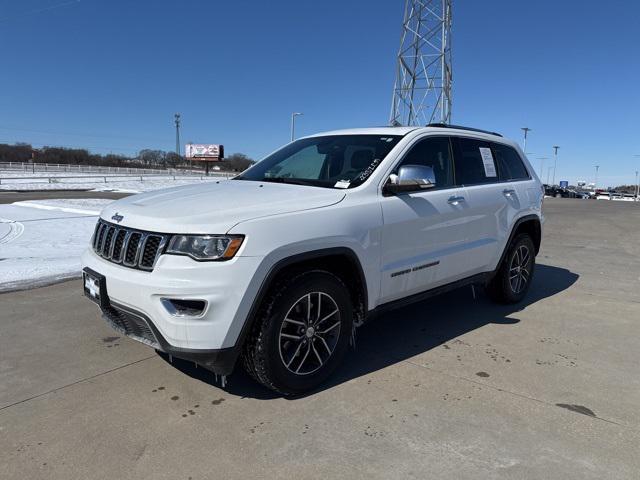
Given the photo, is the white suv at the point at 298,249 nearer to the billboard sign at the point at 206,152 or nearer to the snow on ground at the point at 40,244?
the snow on ground at the point at 40,244

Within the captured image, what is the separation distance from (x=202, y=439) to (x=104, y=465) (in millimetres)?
501

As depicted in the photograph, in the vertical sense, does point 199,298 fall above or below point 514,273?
above

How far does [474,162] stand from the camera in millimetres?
4684

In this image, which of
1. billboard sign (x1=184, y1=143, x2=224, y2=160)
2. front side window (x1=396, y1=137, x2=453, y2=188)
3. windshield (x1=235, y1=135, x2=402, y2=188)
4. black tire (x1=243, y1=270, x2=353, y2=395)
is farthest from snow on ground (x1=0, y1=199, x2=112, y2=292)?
billboard sign (x1=184, y1=143, x2=224, y2=160)

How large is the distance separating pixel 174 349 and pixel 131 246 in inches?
27.9

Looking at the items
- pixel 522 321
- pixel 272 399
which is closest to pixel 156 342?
pixel 272 399

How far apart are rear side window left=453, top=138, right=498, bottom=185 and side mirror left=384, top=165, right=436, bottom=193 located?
89cm

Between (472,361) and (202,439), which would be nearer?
(202,439)

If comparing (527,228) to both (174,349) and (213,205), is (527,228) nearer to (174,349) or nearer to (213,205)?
(213,205)

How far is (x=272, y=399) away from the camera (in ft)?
10.5

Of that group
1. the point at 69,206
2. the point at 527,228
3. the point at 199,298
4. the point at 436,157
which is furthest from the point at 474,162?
the point at 69,206

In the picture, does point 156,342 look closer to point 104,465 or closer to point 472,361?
point 104,465

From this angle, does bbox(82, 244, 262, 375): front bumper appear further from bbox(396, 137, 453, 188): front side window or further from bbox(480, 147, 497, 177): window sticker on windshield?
bbox(480, 147, 497, 177): window sticker on windshield

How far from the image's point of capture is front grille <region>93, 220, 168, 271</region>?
2.88 meters
